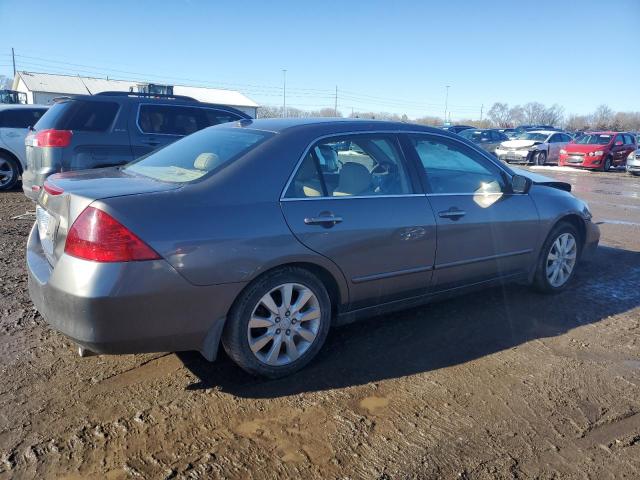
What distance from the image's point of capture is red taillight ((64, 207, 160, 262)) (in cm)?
272

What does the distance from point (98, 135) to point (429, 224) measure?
16.5ft

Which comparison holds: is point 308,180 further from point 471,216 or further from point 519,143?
point 519,143

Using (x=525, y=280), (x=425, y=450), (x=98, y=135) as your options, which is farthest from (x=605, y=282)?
(x=98, y=135)

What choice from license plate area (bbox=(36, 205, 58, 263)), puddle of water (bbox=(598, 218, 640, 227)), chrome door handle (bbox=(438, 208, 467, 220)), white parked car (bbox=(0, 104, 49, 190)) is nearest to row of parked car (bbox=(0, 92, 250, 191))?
white parked car (bbox=(0, 104, 49, 190))

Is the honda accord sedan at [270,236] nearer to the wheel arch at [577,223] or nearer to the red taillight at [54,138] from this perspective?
the wheel arch at [577,223]

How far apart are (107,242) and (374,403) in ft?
5.56

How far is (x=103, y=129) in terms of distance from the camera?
23.5 ft

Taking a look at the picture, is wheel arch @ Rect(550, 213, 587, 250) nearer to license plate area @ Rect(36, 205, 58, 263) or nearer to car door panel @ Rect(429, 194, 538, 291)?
car door panel @ Rect(429, 194, 538, 291)

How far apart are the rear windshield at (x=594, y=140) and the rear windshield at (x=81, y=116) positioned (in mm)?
20344

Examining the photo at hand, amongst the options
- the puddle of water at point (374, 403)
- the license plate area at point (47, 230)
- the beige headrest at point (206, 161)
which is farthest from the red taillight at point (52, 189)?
the puddle of water at point (374, 403)

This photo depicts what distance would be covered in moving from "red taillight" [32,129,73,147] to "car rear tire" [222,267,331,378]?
16.1 feet

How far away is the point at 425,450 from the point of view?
106 inches

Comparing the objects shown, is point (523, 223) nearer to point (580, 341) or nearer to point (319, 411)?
point (580, 341)

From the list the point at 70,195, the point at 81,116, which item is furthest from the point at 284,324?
the point at 81,116
